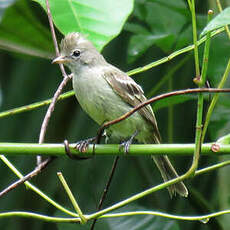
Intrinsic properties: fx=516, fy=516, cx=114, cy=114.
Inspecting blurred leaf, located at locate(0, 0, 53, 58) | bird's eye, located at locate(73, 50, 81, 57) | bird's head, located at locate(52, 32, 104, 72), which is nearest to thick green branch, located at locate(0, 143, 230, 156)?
bird's head, located at locate(52, 32, 104, 72)

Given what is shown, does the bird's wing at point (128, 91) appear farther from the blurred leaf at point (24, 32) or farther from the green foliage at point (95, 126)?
the blurred leaf at point (24, 32)

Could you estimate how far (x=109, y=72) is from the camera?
295cm

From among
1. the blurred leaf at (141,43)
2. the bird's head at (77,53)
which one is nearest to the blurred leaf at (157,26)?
the blurred leaf at (141,43)

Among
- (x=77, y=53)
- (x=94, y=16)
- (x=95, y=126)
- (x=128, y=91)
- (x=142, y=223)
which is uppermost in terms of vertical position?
(x=94, y=16)

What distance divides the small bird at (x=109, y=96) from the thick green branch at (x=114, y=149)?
79cm

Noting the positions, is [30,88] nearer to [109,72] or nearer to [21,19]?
[21,19]

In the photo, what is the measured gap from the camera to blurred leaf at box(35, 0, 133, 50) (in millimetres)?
2039

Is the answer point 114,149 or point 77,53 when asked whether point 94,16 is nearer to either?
point 114,149

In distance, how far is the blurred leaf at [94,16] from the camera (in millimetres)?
2039

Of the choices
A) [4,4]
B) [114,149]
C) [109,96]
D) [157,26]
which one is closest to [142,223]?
[109,96]

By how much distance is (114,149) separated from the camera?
190 centimetres

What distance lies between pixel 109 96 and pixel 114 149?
926mm

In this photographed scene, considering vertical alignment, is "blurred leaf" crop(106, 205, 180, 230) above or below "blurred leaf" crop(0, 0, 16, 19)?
below

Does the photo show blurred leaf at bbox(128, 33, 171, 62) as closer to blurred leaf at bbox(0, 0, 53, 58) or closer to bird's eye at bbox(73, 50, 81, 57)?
bird's eye at bbox(73, 50, 81, 57)
